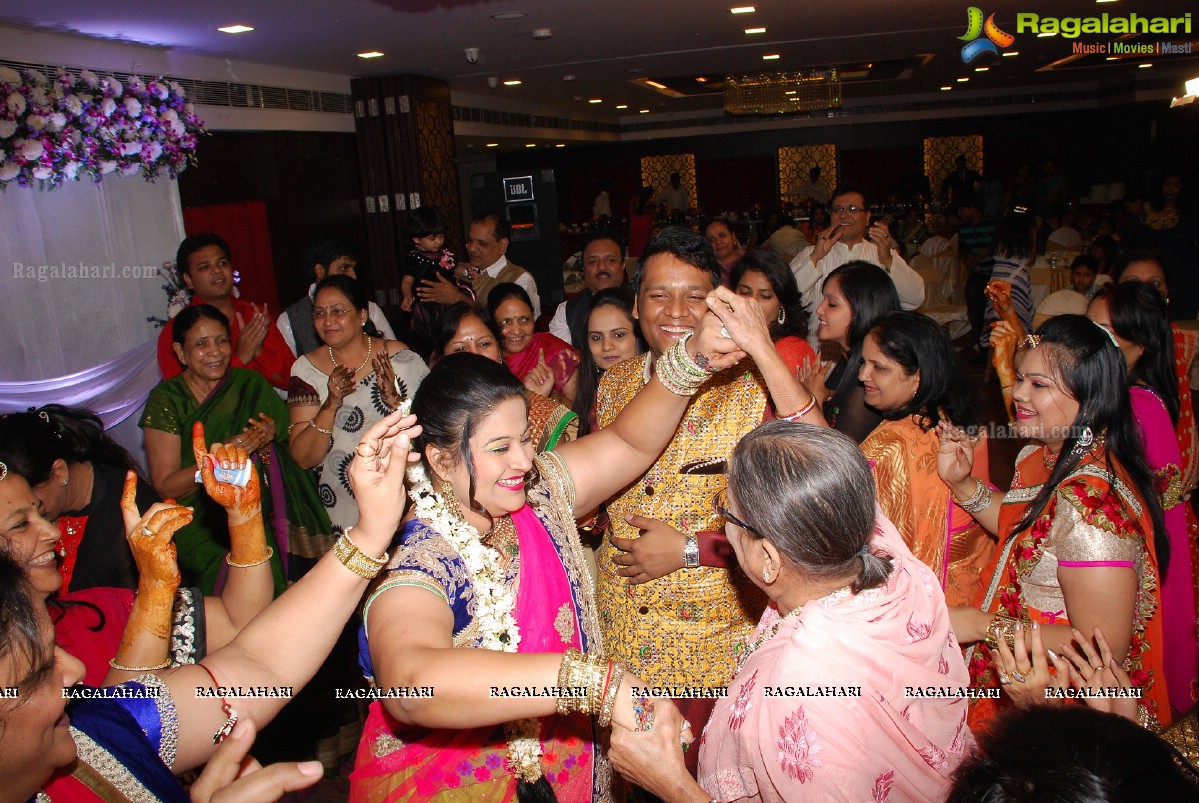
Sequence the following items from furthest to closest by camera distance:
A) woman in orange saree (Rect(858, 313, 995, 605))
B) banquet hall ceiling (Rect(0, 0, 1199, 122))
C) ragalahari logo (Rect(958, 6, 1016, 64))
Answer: ragalahari logo (Rect(958, 6, 1016, 64)) → banquet hall ceiling (Rect(0, 0, 1199, 122)) → woman in orange saree (Rect(858, 313, 995, 605))

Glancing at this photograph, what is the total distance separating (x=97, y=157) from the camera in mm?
4551

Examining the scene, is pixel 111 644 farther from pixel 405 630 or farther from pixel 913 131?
pixel 913 131

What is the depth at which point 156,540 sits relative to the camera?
4.83 ft

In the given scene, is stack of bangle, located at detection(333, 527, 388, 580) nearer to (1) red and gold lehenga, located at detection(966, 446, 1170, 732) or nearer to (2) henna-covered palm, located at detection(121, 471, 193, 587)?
(2) henna-covered palm, located at detection(121, 471, 193, 587)

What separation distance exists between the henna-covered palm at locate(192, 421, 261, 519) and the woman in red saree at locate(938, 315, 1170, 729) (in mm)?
1484

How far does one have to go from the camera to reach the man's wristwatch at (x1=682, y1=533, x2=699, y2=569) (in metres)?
1.86

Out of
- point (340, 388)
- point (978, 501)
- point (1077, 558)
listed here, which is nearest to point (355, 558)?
point (1077, 558)

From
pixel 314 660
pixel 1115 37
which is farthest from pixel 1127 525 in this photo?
pixel 1115 37

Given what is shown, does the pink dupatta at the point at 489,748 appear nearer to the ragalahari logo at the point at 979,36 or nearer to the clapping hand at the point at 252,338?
the clapping hand at the point at 252,338

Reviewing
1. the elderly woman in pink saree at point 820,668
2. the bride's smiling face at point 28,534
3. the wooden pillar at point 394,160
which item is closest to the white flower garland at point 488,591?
the elderly woman in pink saree at point 820,668

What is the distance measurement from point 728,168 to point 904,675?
651 inches

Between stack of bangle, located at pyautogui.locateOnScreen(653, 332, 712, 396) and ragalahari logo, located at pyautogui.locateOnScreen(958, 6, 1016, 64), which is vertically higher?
ragalahari logo, located at pyautogui.locateOnScreen(958, 6, 1016, 64)

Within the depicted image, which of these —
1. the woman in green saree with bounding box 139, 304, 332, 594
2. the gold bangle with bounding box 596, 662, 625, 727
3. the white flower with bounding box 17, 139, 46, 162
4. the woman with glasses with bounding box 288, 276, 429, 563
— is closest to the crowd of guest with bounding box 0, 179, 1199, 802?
the gold bangle with bounding box 596, 662, 625, 727

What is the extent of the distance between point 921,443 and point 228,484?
1666mm
